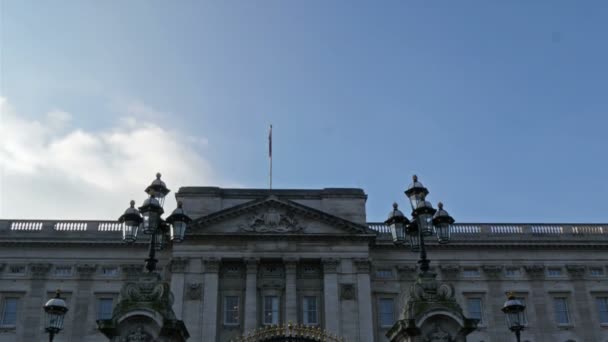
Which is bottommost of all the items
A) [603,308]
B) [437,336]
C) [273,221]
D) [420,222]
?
[437,336]

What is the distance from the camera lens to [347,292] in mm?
51500

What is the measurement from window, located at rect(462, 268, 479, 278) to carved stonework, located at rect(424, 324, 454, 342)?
1481 inches

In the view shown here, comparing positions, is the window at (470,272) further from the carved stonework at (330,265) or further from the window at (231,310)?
the window at (231,310)

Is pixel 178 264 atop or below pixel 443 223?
atop

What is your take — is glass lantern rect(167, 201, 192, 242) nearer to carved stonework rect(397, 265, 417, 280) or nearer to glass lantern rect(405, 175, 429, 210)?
glass lantern rect(405, 175, 429, 210)

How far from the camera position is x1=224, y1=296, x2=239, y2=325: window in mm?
51184

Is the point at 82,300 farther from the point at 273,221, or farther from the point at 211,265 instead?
the point at 273,221

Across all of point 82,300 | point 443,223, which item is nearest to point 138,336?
point 443,223

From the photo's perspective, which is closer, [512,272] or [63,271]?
[63,271]

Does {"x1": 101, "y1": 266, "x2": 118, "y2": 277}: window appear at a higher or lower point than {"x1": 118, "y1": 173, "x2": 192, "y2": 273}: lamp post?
higher

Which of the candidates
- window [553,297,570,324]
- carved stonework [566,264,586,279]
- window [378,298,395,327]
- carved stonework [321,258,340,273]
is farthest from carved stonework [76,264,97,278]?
carved stonework [566,264,586,279]

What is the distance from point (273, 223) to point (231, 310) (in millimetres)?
7326

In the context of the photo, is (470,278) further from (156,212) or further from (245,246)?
(156,212)

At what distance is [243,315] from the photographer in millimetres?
51062
